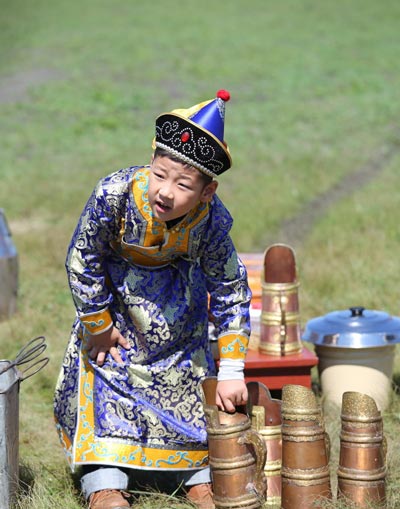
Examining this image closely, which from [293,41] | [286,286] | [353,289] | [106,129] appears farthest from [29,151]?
[293,41]

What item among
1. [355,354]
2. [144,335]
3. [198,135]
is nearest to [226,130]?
[355,354]

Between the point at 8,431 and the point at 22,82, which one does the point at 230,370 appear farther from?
the point at 22,82

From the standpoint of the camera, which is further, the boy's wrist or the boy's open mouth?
the boy's wrist

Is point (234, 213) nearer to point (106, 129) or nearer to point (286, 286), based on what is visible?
point (286, 286)

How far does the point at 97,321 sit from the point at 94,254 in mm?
252

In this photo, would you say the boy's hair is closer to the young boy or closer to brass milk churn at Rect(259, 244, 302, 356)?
the young boy

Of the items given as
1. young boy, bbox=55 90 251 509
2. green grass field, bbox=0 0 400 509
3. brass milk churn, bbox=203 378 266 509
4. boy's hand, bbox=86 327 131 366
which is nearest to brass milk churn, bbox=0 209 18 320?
green grass field, bbox=0 0 400 509

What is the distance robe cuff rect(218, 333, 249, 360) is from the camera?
3.46 m

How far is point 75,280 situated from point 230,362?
656mm

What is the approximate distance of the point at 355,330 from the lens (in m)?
4.52

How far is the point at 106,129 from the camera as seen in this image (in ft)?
51.5

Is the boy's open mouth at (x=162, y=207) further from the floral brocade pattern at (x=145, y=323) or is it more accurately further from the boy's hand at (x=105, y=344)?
the boy's hand at (x=105, y=344)

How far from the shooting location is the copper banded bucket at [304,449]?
3158 mm

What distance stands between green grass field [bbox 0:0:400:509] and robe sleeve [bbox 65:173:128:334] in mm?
724
